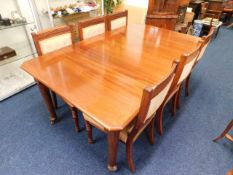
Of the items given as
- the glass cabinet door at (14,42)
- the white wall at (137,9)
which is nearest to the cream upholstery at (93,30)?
the glass cabinet door at (14,42)

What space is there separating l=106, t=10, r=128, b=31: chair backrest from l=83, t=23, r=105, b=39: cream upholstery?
12 cm

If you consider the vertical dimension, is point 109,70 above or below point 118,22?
below

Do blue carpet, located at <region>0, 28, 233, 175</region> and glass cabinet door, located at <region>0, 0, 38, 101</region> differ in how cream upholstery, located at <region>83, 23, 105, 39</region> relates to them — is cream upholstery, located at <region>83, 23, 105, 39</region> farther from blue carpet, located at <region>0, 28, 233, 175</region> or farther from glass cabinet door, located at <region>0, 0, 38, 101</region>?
blue carpet, located at <region>0, 28, 233, 175</region>

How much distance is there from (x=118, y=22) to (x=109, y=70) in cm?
128

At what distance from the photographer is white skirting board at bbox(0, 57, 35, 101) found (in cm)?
212

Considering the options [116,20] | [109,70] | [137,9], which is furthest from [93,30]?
[137,9]

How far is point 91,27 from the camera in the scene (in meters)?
1.97

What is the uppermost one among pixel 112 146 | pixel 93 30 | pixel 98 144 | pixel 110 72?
pixel 93 30

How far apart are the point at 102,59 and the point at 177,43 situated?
0.93 metres

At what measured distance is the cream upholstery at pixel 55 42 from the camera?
1514 millimetres

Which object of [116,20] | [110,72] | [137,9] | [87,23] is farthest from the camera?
[137,9]

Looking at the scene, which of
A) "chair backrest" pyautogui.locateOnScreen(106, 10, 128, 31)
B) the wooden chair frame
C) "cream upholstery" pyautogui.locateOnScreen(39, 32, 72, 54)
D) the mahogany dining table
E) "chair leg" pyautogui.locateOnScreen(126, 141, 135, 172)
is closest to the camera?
the mahogany dining table

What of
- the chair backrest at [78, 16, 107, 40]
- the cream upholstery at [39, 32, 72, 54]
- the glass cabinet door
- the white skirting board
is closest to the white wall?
the chair backrest at [78, 16, 107, 40]

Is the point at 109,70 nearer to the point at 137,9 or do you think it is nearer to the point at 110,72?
the point at 110,72
